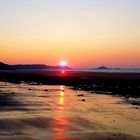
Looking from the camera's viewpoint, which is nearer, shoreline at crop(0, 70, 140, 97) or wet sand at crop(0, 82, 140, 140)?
wet sand at crop(0, 82, 140, 140)

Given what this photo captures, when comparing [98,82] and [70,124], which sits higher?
[98,82]

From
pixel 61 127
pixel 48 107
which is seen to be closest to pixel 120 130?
pixel 61 127

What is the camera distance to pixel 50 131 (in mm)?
18766

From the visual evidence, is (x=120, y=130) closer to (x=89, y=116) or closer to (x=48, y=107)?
(x=89, y=116)

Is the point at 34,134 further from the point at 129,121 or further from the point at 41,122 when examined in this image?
the point at 129,121

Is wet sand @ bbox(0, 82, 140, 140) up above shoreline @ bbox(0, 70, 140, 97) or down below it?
below

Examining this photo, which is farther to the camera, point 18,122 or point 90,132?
point 18,122

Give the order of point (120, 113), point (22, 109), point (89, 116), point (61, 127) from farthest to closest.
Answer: point (22, 109)
point (120, 113)
point (89, 116)
point (61, 127)

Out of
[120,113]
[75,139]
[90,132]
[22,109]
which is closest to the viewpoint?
[75,139]

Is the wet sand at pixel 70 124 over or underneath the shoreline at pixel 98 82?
underneath

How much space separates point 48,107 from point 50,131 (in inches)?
410

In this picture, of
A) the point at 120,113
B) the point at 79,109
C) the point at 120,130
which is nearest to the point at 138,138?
the point at 120,130

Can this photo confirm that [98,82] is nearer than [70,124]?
No

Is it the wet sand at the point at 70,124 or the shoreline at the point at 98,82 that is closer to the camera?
the wet sand at the point at 70,124
